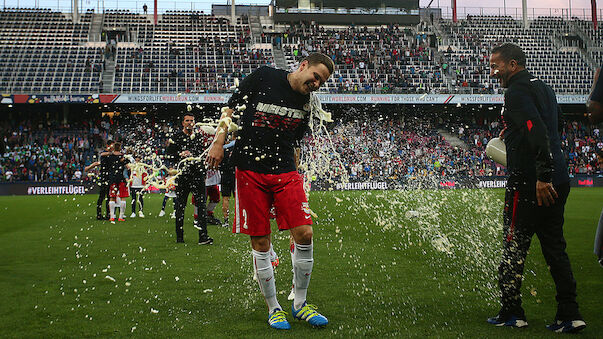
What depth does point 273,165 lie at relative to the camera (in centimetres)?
428

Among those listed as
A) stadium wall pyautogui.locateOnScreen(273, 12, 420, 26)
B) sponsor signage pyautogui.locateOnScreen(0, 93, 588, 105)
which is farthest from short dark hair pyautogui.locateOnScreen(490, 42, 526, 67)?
stadium wall pyautogui.locateOnScreen(273, 12, 420, 26)

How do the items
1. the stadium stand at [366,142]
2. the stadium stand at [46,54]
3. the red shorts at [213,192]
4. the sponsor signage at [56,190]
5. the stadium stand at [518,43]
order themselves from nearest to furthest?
the red shorts at [213,192], the sponsor signage at [56,190], the stadium stand at [366,142], the stadium stand at [46,54], the stadium stand at [518,43]

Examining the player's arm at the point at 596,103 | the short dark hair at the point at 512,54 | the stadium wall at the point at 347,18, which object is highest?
the stadium wall at the point at 347,18

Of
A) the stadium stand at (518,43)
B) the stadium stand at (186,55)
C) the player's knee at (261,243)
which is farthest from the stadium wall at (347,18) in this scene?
the player's knee at (261,243)

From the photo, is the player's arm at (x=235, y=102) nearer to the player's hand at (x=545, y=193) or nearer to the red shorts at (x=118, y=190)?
the player's hand at (x=545, y=193)

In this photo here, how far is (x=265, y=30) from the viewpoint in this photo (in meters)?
44.0

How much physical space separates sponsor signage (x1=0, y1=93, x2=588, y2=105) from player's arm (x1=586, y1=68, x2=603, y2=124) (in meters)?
28.8

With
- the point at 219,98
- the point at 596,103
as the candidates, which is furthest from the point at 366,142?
the point at 596,103

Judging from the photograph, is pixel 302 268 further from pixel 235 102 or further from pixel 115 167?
pixel 115 167

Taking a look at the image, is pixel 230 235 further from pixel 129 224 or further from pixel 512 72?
pixel 512 72

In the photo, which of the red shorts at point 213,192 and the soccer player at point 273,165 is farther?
the red shorts at point 213,192

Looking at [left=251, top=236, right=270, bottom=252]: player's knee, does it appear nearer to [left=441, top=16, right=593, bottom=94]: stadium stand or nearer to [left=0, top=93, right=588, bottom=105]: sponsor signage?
[left=0, top=93, right=588, bottom=105]: sponsor signage

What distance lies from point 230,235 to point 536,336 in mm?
6869

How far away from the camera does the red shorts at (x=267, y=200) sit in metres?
4.22
